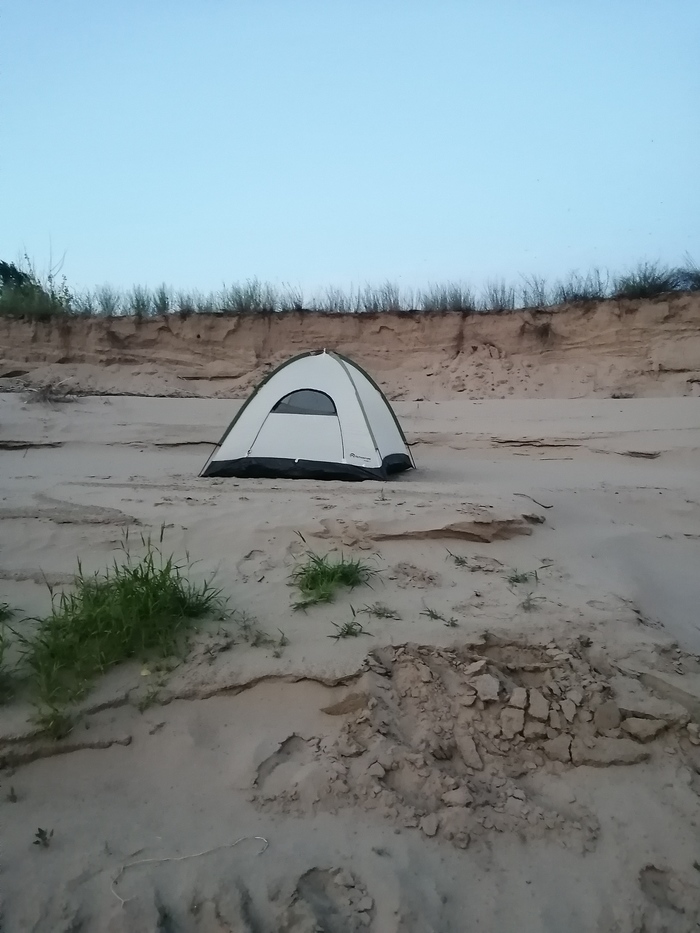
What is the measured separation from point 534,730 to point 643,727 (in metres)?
0.44

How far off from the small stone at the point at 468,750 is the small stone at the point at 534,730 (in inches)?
9.2

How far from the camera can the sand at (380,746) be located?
1903 mm

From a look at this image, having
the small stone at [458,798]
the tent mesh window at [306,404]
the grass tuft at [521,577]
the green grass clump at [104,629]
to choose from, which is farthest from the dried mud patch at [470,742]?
the tent mesh window at [306,404]

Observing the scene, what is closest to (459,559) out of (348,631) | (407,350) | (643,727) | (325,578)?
(325,578)

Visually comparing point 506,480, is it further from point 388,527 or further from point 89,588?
point 89,588

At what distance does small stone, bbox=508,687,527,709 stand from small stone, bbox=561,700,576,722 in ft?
0.52

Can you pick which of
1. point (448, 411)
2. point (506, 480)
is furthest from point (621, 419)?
point (506, 480)

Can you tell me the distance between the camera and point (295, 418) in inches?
271

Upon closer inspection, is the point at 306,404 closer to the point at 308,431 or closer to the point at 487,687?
the point at 308,431

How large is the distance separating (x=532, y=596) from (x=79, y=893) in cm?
243

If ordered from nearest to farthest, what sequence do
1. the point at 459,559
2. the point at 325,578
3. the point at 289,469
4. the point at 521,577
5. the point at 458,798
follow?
the point at 458,798 < the point at 325,578 < the point at 521,577 < the point at 459,559 < the point at 289,469

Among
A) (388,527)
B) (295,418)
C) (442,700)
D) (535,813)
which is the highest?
(295,418)

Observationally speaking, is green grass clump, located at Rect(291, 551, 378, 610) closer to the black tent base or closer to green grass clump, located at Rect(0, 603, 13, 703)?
green grass clump, located at Rect(0, 603, 13, 703)

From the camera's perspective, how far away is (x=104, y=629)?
9.03 feet
